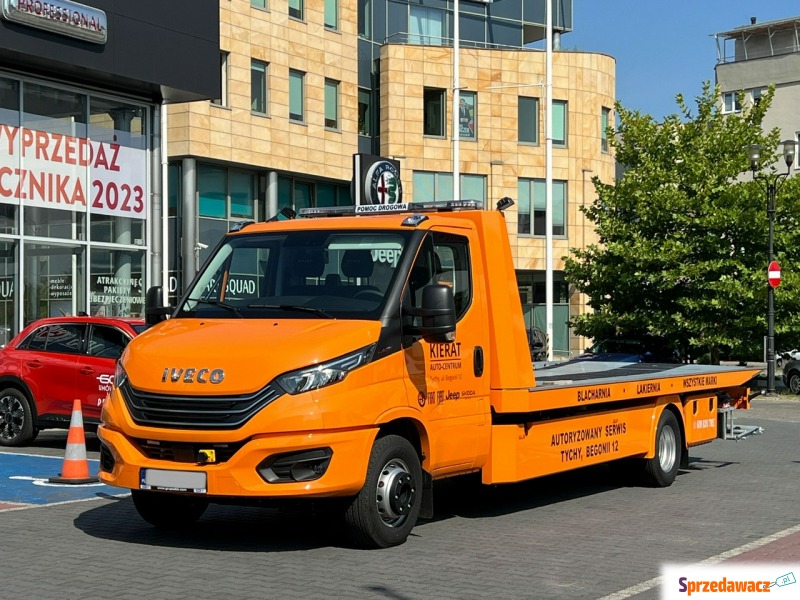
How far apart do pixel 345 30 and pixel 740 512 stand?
3633 centimetres

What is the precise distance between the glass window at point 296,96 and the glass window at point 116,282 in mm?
18605

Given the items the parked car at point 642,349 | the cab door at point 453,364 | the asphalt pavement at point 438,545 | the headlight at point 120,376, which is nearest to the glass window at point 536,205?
the parked car at point 642,349

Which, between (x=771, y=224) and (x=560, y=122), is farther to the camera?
(x=560, y=122)

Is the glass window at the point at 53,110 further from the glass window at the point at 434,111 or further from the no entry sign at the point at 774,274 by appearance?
the glass window at the point at 434,111

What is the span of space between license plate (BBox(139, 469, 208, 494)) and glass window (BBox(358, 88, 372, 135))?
137 ft

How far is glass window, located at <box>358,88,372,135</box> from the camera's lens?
49.8 metres

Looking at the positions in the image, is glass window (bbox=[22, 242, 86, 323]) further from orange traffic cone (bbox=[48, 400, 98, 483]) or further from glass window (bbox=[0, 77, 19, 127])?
orange traffic cone (bbox=[48, 400, 98, 483])

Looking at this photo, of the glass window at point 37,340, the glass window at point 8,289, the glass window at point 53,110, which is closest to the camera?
the glass window at point 37,340

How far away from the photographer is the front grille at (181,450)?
27.8 feet

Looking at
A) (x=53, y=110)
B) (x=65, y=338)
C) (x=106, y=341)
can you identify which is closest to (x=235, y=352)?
(x=106, y=341)

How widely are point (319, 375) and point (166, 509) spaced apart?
2.12 meters

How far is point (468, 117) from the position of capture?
52.2 meters

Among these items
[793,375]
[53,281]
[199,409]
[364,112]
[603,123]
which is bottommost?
[793,375]

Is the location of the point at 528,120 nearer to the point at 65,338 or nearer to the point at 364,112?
the point at 364,112
